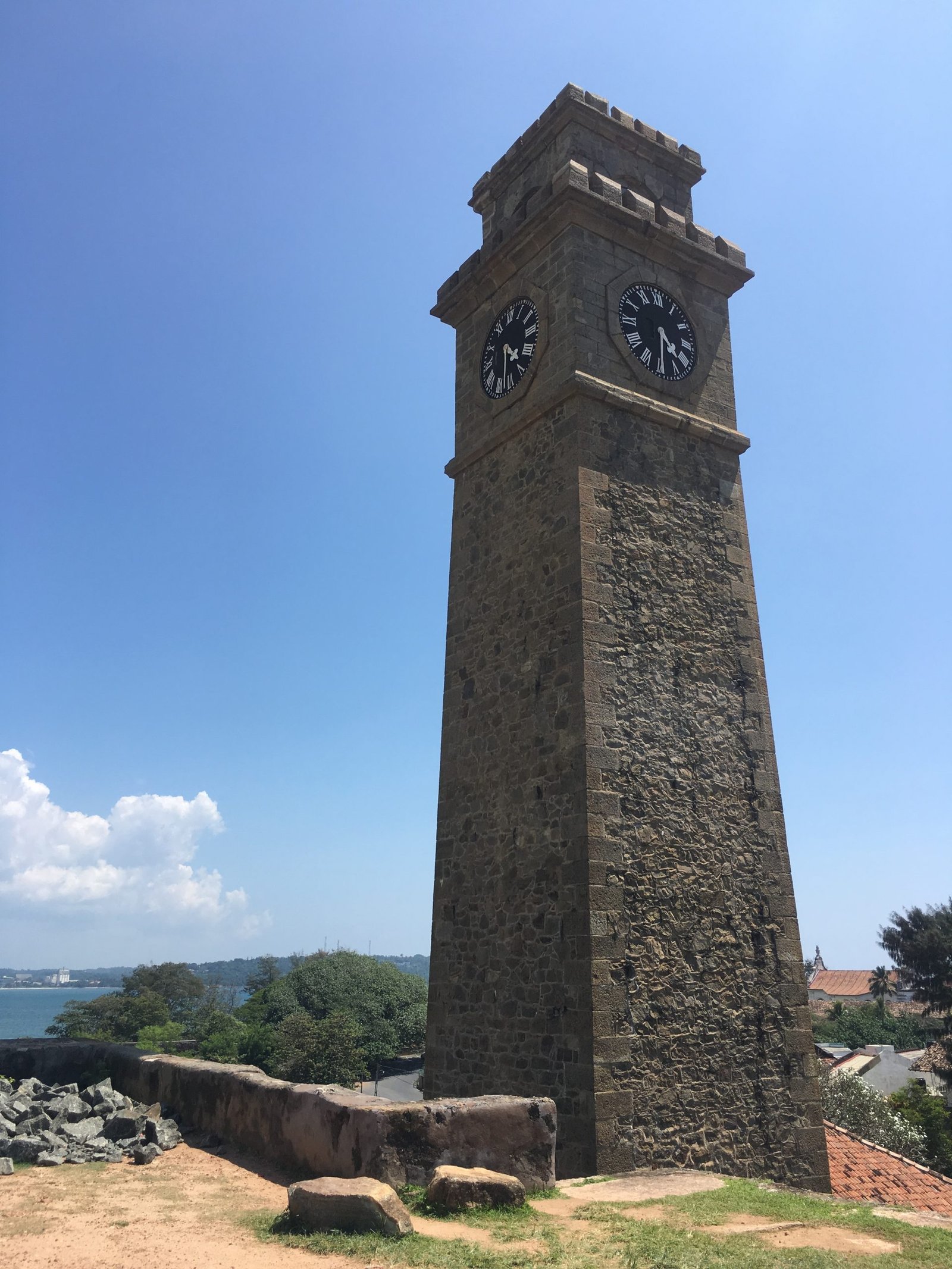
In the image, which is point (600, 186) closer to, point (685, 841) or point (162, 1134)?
point (685, 841)

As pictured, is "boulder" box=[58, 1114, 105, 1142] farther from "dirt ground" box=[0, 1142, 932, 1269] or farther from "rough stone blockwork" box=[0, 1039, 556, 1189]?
"rough stone blockwork" box=[0, 1039, 556, 1189]

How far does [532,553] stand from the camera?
37.6 feet

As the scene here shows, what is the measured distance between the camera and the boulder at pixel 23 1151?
6.72 metres

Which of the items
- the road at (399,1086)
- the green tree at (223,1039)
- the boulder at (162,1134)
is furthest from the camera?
the green tree at (223,1039)

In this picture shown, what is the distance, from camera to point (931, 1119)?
27641 mm

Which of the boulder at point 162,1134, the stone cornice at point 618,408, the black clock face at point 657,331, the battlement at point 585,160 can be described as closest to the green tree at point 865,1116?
the stone cornice at point 618,408

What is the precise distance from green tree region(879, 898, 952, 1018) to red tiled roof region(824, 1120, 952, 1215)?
80.3 ft

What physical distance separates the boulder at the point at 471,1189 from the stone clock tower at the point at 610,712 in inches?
108

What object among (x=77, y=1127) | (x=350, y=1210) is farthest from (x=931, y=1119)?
(x=350, y=1210)

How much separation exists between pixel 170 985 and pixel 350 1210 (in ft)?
273

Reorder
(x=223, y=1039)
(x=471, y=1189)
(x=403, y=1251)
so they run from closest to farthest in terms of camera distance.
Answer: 1. (x=403, y=1251)
2. (x=471, y=1189)
3. (x=223, y=1039)

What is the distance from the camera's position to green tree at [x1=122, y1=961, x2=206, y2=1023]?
248 ft

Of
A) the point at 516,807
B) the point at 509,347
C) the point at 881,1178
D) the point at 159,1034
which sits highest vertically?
the point at 509,347

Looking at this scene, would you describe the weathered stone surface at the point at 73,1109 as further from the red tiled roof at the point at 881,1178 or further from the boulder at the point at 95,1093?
the red tiled roof at the point at 881,1178
